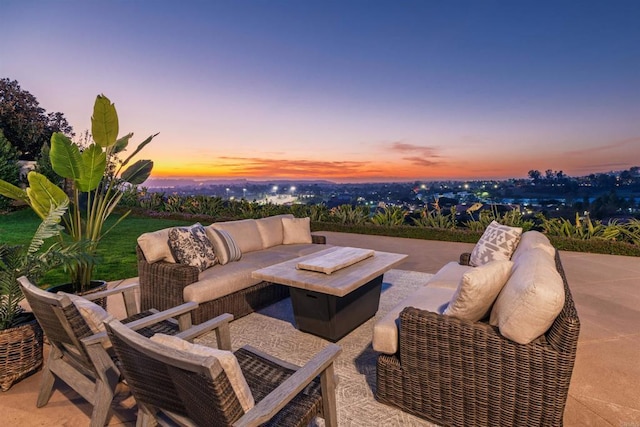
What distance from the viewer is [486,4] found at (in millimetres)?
8312

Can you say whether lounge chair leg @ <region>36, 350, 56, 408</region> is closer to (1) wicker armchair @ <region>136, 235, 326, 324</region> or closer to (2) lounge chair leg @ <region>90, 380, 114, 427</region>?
(2) lounge chair leg @ <region>90, 380, 114, 427</region>

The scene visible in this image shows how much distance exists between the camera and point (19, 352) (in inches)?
90.2

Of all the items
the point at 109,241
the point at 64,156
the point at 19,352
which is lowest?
the point at 109,241

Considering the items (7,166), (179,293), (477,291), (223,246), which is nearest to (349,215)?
(223,246)

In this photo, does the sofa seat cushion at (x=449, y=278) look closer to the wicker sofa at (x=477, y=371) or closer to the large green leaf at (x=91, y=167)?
the wicker sofa at (x=477, y=371)

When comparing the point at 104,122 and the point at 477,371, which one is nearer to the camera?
the point at 477,371

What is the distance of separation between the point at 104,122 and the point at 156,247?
1.33 m

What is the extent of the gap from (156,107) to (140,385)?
10.9m

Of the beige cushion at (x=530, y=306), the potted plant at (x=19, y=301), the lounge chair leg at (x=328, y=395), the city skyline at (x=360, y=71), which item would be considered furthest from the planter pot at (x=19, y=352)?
the city skyline at (x=360, y=71)

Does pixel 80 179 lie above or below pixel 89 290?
above

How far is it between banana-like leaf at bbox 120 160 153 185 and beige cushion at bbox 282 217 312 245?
207 centimetres

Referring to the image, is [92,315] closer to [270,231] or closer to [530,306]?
[530,306]

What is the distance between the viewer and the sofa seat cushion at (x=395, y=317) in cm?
213

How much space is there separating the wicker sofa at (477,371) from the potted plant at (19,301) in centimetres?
239
